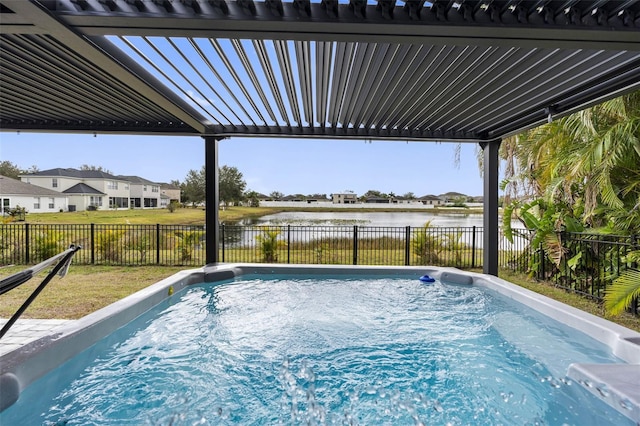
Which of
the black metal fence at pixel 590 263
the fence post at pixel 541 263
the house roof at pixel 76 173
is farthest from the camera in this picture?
the house roof at pixel 76 173

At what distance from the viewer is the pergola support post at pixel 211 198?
6.06 m

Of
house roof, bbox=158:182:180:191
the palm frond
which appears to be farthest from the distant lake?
house roof, bbox=158:182:180:191

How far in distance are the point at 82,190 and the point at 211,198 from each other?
54.9 ft

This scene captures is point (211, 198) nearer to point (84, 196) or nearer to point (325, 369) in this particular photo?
point (325, 369)

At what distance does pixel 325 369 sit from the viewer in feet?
9.99

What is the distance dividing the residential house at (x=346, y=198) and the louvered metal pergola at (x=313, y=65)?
713 centimetres

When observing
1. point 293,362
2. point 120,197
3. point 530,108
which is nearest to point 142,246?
point 293,362

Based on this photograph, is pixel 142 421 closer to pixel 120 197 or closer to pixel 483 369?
pixel 483 369

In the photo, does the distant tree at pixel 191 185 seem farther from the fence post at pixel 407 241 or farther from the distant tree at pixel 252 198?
the fence post at pixel 407 241

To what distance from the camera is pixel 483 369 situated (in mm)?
3127

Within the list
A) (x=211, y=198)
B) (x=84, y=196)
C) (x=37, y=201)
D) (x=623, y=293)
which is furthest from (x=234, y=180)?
(x=623, y=293)

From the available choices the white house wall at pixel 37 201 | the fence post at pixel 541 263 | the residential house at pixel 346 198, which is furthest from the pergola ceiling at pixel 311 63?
the white house wall at pixel 37 201

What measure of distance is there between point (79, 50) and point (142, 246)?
6.27 meters

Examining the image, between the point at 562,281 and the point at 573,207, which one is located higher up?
the point at 573,207
